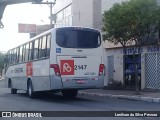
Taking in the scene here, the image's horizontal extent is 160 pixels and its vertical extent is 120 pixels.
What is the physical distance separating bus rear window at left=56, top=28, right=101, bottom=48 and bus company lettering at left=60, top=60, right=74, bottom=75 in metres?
0.76

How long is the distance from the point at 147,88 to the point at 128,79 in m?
2.77

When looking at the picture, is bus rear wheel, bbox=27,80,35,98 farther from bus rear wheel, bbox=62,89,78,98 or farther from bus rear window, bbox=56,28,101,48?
bus rear window, bbox=56,28,101,48

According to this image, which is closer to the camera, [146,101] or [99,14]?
[146,101]

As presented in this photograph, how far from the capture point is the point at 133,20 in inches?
835

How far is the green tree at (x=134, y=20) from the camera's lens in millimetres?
21094

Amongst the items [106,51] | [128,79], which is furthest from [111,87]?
[106,51]

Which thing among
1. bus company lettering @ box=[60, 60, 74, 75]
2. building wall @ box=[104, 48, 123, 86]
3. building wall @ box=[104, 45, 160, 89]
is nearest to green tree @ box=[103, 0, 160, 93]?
building wall @ box=[104, 45, 160, 89]

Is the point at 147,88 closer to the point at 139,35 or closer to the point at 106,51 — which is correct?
the point at 139,35

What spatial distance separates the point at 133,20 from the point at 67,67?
552 centimetres

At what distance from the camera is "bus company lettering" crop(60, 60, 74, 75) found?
1777 centimetres

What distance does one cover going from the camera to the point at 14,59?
25578 millimetres

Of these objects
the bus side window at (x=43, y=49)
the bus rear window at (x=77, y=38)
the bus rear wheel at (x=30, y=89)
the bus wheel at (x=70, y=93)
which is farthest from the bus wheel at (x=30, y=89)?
the bus rear window at (x=77, y=38)

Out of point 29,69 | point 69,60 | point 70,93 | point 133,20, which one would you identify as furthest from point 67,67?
point 133,20

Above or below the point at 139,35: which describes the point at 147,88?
below
